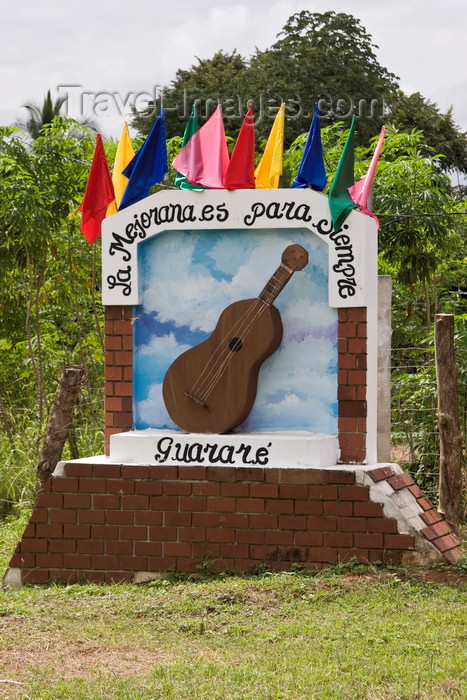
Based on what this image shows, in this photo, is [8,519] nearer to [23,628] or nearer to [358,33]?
[23,628]

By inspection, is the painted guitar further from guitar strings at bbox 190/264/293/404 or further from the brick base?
the brick base

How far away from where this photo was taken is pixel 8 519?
9812mm

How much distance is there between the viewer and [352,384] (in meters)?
6.90

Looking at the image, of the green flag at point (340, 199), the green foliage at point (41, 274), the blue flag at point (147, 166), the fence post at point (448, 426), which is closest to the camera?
the green flag at point (340, 199)

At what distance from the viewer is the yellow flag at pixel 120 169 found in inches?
302

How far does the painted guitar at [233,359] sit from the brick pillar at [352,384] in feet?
1.56

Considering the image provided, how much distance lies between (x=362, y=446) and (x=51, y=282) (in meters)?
7.06

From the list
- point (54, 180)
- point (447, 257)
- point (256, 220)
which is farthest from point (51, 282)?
point (256, 220)

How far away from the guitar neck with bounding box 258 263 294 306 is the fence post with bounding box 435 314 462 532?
63.8 inches

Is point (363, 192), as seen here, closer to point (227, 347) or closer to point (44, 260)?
point (227, 347)

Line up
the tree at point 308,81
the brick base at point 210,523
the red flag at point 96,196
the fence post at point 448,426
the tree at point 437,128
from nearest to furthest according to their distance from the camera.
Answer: the brick base at point 210,523 < the red flag at point 96,196 < the fence post at point 448,426 < the tree at point 308,81 < the tree at point 437,128

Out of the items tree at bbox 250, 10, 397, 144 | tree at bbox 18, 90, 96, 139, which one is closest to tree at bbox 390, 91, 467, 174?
tree at bbox 250, 10, 397, 144

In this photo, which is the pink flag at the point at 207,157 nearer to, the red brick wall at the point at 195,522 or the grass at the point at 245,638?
the red brick wall at the point at 195,522

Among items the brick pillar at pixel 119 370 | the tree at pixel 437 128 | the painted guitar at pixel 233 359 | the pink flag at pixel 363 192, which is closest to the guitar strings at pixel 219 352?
the painted guitar at pixel 233 359
